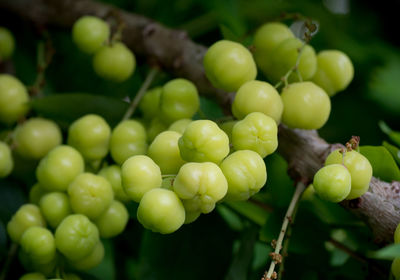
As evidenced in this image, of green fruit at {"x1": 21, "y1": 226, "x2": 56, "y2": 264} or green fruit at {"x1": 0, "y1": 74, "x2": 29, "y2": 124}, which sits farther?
green fruit at {"x1": 0, "y1": 74, "x2": 29, "y2": 124}

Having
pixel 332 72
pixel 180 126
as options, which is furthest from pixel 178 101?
pixel 332 72

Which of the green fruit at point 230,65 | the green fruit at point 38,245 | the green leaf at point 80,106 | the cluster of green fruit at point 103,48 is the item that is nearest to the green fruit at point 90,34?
the cluster of green fruit at point 103,48

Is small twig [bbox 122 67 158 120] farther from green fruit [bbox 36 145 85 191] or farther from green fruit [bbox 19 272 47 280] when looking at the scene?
green fruit [bbox 19 272 47 280]

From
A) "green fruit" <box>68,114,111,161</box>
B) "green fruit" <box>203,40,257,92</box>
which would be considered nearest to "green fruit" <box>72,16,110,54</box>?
"green fruit" <box>68,114,111,161</box>

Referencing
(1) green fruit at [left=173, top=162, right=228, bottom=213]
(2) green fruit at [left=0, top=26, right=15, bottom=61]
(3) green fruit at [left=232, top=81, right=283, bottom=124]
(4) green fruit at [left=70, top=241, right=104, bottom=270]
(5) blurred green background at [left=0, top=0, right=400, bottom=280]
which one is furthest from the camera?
(2) green fruit at [left=0, top=26, right=15, bottom=61]

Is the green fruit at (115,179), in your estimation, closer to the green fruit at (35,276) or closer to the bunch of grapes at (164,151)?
the bunch of grapes at (164,151)

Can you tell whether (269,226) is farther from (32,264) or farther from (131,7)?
(131,7)

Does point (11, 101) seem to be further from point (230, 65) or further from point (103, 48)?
point (230, 65)
